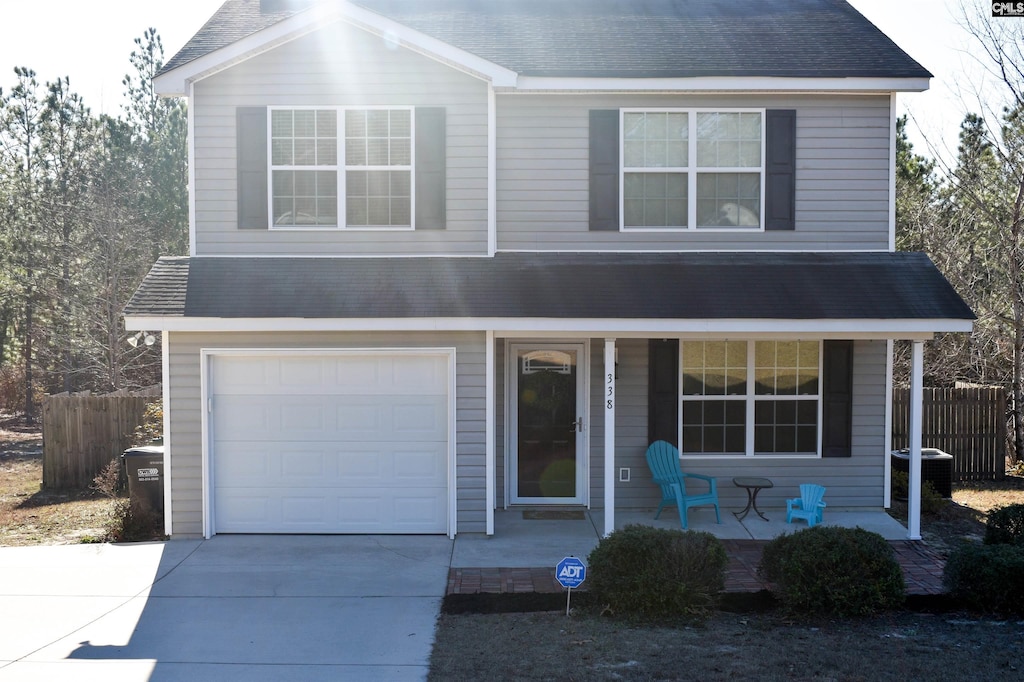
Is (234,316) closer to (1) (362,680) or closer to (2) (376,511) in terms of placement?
(2) (376,511)

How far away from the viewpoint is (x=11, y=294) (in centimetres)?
2302

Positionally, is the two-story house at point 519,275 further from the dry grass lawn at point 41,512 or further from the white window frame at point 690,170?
the dry grass lawn at point 41,512

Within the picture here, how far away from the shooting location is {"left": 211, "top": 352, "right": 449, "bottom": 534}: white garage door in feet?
33.3

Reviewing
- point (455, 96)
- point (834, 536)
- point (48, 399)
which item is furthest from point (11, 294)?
A: point (834, 536)

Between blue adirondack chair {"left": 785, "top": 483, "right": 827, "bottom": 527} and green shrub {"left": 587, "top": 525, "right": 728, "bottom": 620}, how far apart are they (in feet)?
11.7

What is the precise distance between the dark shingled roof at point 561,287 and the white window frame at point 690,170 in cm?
40

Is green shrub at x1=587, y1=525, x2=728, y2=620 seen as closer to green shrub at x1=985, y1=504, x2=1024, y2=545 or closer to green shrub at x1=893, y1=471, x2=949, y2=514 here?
green shrub at x1=985, y1=504, x2=1024, y2=545

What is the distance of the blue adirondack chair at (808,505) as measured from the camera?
34.7 feet

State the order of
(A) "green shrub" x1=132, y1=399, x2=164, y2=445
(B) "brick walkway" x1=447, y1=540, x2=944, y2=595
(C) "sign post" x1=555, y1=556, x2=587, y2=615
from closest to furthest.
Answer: (C) "sign post" x1=555, y1=556, x2=587, y2=615 → (B) "brick walkway" x1=447, y1=540, x2=944, y2=595 → (A) "green shrub" x1=132, y1=399, x2=164, y2=445

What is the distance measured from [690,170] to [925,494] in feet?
17.5

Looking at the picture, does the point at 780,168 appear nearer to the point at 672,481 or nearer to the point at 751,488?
the point at 751,488

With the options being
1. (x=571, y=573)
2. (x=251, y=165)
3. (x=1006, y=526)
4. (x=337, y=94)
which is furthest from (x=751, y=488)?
(x=251, y=165)

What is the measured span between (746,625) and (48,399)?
11829 millimetres

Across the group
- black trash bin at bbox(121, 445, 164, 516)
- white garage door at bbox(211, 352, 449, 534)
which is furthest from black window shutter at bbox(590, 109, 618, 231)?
black trash bin at bbox(121, 445, 164, 516)
